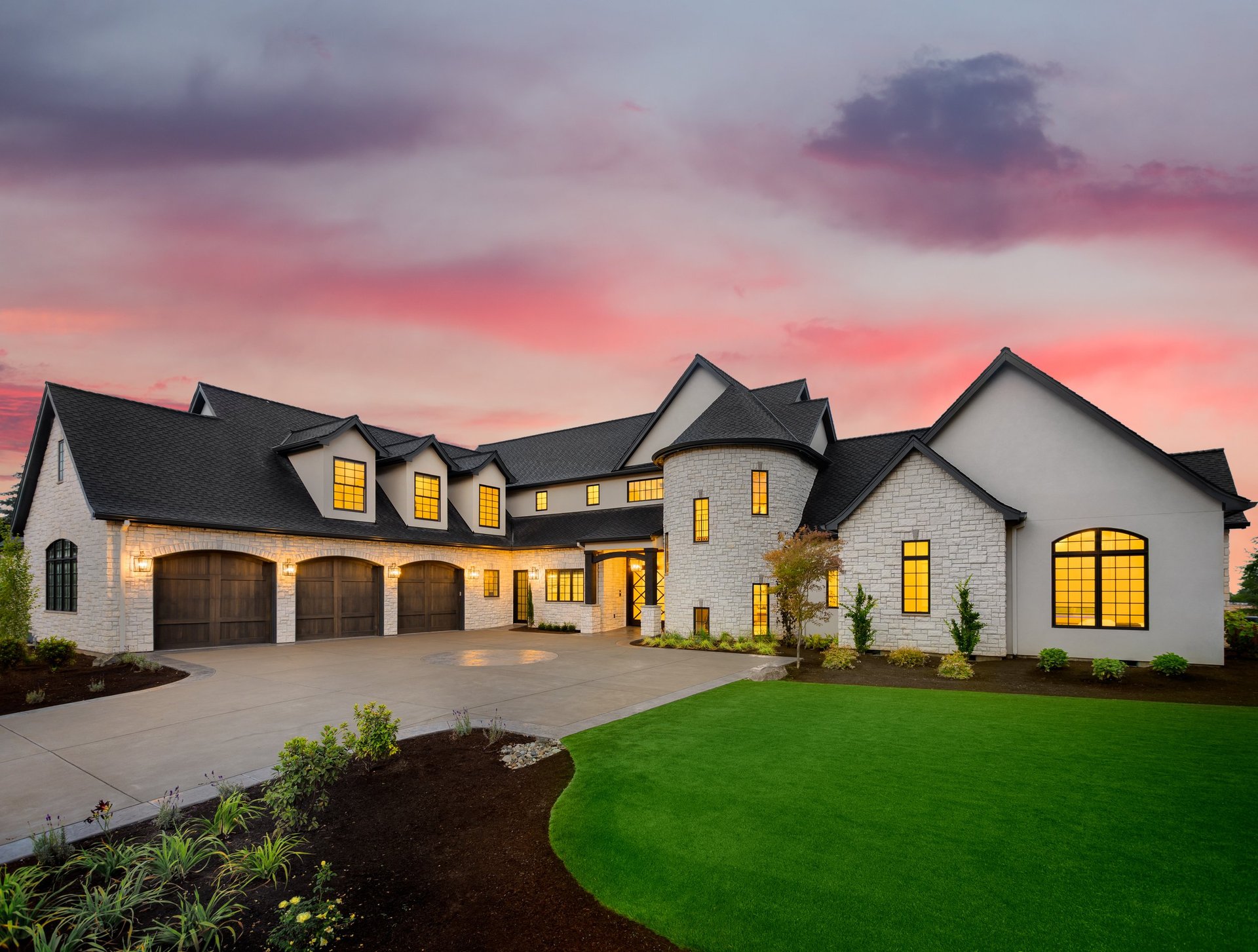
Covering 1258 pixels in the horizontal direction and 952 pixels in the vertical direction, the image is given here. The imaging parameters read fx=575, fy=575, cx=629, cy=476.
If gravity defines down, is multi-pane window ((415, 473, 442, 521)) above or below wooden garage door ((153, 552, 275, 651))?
above

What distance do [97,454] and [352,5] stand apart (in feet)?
46.4

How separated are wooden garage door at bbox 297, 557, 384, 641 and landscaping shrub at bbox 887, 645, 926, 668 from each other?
57.4 ft

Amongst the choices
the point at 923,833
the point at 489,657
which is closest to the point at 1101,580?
the point at 923,833

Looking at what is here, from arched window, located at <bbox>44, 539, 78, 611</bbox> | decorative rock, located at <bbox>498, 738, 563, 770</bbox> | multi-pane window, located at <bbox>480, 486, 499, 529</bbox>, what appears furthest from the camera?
multi-pane window, located at <bbox>480, 486, 499, 529</bbox>

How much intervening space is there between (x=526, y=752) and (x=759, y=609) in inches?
504

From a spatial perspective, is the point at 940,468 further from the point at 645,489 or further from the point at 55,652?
the point at 55,652

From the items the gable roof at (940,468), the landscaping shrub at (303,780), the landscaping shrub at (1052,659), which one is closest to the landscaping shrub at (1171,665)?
the landscaping shrub at (1052,659)

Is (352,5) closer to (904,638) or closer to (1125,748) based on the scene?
(1125,748)

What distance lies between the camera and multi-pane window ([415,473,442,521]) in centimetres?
2347

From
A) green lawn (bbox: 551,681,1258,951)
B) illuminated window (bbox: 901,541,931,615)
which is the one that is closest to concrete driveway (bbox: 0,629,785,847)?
green lawn (bbox: 551,681,1258,951)

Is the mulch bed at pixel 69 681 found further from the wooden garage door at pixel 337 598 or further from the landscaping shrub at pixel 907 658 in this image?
the landscaping shrub at pixel 907 658

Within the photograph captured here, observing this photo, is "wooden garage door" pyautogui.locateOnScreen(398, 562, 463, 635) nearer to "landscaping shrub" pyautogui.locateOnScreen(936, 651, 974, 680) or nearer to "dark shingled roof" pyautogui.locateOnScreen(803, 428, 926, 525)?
"dark shingled roof" pyautogui.locateOnScreen(803, 428, 926, 525)

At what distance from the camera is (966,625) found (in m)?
14.8

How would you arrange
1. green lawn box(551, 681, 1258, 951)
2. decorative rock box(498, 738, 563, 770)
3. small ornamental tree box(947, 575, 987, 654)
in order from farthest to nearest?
small ornamental tree box(947, 575, 987, 654)
decorative rock box(498, 738, 563, 770)
green lawn box(551, 681, 1258, 951)
